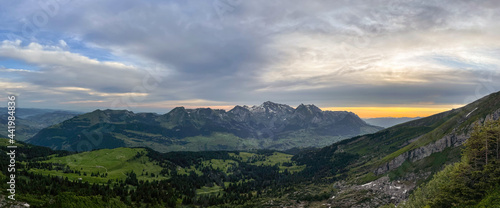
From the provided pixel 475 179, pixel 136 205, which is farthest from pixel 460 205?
pixel 136 205

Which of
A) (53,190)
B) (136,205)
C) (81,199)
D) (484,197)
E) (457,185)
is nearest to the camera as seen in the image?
(484,197)

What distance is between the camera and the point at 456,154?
194250mm

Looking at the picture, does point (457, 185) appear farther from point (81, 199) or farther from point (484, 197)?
point (81, 199)

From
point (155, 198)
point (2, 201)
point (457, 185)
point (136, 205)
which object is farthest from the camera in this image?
point (155, 198)

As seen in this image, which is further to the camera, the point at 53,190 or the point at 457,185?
the point at 53,190

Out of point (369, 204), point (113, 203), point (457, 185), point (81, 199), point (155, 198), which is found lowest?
point (369, 204)

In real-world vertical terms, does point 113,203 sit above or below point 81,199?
below

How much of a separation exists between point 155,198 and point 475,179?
16768 centimetres

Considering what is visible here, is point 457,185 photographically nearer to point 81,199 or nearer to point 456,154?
point 81,199

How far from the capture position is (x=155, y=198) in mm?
160125

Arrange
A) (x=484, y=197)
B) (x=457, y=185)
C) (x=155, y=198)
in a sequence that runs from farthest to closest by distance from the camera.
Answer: (x=155, y=198) → (x=457, y=185) → (x=484, y=197)

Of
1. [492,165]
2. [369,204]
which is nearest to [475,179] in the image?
[492,165]

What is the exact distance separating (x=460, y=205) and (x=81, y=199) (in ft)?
460

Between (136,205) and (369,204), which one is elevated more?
(136,205)
